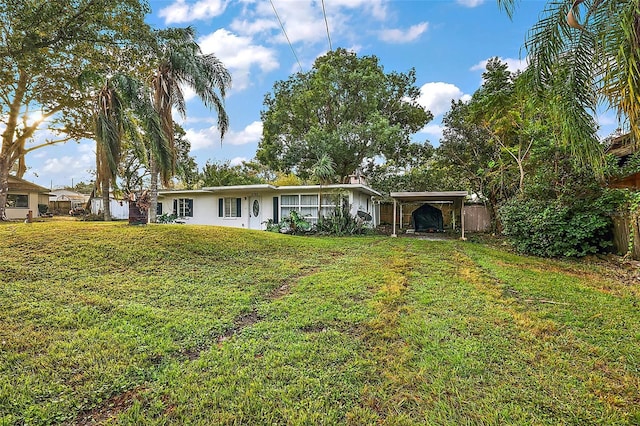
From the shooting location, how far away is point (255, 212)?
15359 millimetres

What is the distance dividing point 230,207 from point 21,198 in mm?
15931

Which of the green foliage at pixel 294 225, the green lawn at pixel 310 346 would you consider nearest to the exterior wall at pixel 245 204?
the green foliage at pixel 294 225

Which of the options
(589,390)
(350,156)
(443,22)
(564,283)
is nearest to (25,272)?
(589,390)

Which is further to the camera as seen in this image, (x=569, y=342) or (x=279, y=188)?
(x=279, y=188)

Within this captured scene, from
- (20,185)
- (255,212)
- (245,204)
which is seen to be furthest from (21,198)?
(255,212)

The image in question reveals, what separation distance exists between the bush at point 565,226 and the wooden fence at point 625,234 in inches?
5.5

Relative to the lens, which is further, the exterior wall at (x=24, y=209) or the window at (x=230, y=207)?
the exterior wall at (x=24, y=209)

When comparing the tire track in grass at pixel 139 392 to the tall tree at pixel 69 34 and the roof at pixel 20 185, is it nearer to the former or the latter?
the tall tree at pixel 69 34

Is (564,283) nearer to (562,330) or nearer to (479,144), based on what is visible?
(562,330)

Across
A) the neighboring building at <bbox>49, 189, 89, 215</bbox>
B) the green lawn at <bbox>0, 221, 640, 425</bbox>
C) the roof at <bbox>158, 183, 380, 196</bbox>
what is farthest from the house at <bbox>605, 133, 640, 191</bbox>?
the neighboring building at <bbox>49, 189, 89, 215</bbox>

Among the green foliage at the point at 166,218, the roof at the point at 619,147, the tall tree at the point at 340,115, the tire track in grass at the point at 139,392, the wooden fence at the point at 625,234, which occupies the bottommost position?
the tire track in grass at the point at 139,392

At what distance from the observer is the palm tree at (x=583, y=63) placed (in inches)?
120

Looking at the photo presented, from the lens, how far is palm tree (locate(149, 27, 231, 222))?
1079 centimetres

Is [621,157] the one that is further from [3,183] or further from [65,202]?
[65,202]
